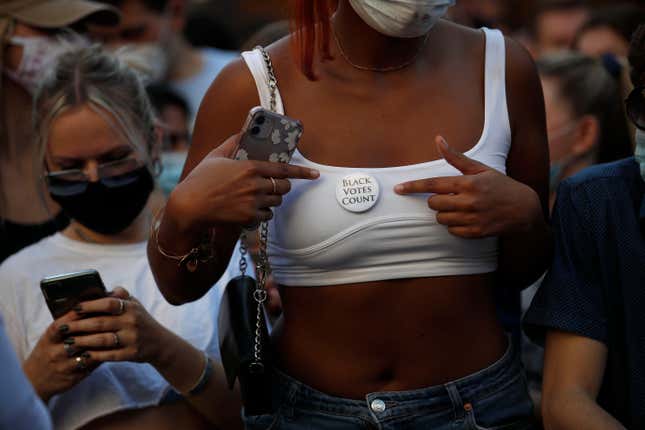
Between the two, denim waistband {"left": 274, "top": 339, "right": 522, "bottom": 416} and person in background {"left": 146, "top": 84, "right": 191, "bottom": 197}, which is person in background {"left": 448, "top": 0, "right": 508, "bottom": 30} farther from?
denim waistband {"left": 274, "top": 339, "right": 522, "bottom": 416}

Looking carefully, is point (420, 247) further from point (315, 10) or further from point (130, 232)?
point (130, 232)

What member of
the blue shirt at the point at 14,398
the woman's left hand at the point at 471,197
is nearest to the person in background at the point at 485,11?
the woman's left hand at the point at 471,197

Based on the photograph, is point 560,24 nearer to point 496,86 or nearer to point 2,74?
point 2,74

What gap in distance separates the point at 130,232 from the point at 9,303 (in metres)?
0.43

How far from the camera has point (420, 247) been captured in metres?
2.25

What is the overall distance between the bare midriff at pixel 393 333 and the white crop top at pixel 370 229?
0.04 metres

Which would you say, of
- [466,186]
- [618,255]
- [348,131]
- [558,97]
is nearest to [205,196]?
[348,131]

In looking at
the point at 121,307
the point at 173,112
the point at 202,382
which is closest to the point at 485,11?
the point at 173,112

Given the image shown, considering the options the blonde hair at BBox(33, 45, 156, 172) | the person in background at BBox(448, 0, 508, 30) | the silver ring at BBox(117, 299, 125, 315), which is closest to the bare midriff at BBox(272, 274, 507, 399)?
the silver ring at BBox(117, 299, 125, 315)

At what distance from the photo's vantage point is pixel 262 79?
2.34 meters

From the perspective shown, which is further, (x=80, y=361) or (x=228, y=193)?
(x=80, y=361)

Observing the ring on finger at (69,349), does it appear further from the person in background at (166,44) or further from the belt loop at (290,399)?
the person in background at (166,44)

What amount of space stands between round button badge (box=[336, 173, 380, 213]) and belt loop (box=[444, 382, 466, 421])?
0.45 m

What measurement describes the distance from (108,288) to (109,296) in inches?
11.3
